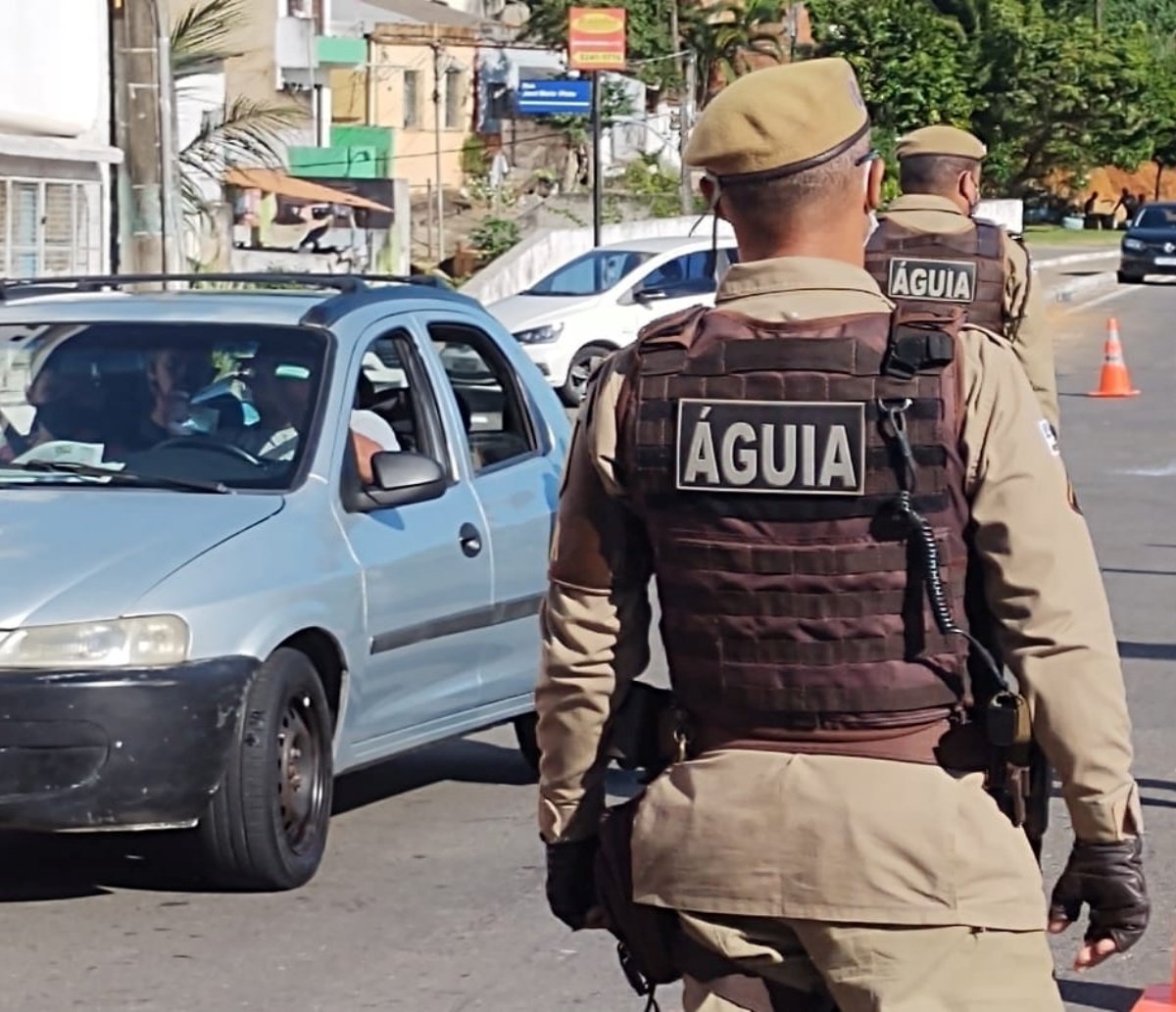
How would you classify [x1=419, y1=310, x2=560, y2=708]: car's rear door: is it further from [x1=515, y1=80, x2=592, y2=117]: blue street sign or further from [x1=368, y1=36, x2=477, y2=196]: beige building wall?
[x1=368, y1=36, x2=477, y2=196]: beige building wall

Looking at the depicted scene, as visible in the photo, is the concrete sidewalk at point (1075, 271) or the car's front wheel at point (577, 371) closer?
the car's front wheel at point (577, 371)

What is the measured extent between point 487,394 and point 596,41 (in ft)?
82.5

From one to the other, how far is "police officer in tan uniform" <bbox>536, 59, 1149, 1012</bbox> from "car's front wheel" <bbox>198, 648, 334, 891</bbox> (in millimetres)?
2961

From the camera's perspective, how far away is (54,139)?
21.7 metres

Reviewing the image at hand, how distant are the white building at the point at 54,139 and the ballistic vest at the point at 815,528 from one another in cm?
1829

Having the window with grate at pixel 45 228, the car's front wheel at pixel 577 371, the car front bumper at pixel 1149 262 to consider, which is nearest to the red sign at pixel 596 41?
the car's front wheel at pixel 577 371

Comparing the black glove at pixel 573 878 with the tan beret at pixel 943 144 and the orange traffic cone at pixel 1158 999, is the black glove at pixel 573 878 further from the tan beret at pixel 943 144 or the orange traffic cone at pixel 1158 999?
the tan beret at pixel 943 144

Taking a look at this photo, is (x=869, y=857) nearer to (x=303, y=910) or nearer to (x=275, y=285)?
(x=303, y=910)

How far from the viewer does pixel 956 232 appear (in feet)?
22.1

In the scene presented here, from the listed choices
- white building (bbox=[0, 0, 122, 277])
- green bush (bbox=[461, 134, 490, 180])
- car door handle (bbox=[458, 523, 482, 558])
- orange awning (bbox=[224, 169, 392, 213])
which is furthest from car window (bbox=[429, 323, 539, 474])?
green bush (bbox=[461, 134, 490, 180])

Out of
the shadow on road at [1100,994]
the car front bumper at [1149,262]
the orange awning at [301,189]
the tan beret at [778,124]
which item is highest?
the tan beret at [778,124]

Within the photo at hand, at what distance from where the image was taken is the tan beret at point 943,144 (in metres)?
6.80

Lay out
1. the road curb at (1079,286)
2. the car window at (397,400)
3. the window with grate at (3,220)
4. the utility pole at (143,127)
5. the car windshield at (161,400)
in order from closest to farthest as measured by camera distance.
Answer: the car windshield at (161,400) → the car window at (397,400) → the utility pole at (143,127) → the window with grate at (3,220) → the road curb at (1079,286)

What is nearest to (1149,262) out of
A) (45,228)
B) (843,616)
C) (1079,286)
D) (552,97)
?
(1079,286)
